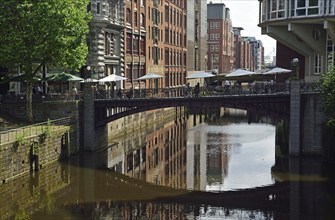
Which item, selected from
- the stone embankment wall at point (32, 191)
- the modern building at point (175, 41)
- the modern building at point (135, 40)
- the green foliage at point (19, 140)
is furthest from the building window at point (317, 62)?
the modern building at point (175, 41)

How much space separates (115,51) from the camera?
66500mm

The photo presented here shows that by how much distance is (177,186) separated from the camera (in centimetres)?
3938

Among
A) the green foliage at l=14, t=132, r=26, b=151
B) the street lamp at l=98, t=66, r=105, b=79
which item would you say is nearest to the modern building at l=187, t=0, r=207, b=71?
the street lamp at l=98, t=66, r=105, b=79

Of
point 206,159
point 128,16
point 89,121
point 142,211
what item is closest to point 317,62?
point 206,159

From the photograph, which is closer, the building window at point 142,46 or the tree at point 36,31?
the tree at point 36,31

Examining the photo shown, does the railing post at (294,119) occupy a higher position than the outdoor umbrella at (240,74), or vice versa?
the outdoor umbrella at (240,74)

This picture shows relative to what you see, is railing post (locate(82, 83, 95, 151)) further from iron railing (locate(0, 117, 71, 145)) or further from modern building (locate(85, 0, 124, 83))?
modern building (locate(85, 0, 124, 83))

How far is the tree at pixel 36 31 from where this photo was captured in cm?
4475

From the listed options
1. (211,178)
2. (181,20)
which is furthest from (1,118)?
(181,20)

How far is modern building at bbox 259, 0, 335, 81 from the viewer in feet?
166

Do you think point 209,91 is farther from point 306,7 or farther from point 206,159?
point 306,7

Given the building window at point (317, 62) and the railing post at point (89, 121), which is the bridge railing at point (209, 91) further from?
the building window at point (317, 62)

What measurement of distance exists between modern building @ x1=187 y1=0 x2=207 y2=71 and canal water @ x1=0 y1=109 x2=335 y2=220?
6386 cm

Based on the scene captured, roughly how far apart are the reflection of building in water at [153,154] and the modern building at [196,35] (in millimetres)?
44140
